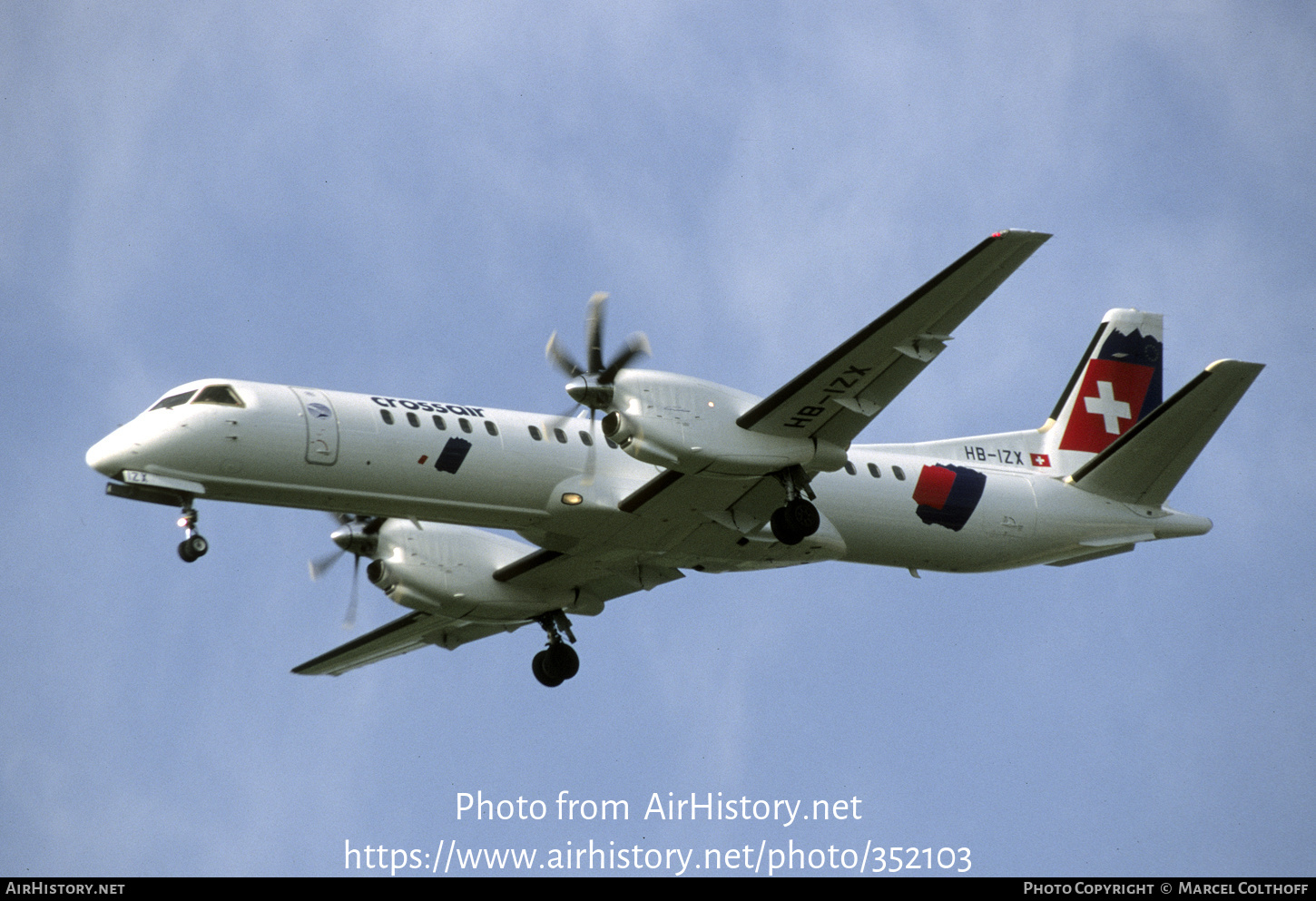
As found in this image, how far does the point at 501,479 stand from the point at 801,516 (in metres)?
4.00

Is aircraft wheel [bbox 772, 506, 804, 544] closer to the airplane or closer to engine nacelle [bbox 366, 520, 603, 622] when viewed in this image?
the airplane

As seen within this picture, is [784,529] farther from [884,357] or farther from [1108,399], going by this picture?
[1108,399]

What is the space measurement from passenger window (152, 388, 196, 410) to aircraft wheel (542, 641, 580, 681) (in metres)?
7.78

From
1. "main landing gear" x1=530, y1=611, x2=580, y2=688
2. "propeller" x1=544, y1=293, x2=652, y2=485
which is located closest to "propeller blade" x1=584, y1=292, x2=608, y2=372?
"propeller" x1=544, y1=293, x2=652, y2=485

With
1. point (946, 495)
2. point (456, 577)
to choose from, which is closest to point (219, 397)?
point (456, 577)

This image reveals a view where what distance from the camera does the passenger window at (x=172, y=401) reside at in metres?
19.8

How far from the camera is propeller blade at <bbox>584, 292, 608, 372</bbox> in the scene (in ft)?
66.8

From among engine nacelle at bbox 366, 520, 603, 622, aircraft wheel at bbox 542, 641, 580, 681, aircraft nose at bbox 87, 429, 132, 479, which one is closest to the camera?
aircraft nose at bbox 87, 429, 132, 479

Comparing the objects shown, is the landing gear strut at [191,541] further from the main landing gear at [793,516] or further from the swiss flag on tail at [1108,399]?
the swiss flag on tail at [1108,399]

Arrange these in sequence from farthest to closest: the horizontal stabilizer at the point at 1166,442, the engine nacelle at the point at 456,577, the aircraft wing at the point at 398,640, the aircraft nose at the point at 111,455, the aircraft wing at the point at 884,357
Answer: the aircraft wing at the point at 398,640
the engine nacelle at the point at 456,577
the horizontal stabilizer at the point at 1166,442
the aircraft nose at the point at 111,455
the aircraft wing at the point at 884,357

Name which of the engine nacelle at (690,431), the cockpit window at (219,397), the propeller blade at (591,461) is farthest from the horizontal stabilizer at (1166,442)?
the cockpit window at (219,397)

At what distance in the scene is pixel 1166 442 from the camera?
23.0m

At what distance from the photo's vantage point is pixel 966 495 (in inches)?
918

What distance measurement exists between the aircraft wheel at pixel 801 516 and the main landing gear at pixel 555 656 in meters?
5.71
